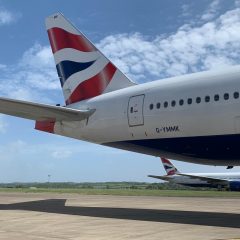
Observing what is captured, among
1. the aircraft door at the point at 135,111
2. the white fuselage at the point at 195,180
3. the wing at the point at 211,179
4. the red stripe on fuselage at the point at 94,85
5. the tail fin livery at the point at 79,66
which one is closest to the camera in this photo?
the aircraft door at the point at 135,111

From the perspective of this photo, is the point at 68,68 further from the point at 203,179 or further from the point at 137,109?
the point at 203,179

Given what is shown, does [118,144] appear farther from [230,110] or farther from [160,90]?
[230,110]

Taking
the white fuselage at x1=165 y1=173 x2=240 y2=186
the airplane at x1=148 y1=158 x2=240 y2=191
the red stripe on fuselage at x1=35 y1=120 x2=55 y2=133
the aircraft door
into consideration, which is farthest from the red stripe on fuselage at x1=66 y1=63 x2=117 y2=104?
the white fuselage at x1=165 y1=173 x2=240 y2=186

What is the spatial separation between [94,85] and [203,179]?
67062mm

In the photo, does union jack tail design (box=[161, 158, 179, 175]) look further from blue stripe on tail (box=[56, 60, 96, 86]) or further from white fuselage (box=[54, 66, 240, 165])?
white fuselage (box=[54, 66, 240, 165])

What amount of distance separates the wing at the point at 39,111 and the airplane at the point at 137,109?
0.14 ft

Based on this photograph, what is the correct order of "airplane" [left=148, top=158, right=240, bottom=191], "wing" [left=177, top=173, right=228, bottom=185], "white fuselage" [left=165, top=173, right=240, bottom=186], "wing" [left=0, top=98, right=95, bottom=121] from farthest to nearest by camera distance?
"white fuselage" [left=165, top=173, right=240, bottom=186] → "wing" [left=177, top=173, right=228, bottom=185] → "airplane" [left=148, top=158, right=240, bottom=191] → "wing" [left=0, top=98, right=95, bottom=121]

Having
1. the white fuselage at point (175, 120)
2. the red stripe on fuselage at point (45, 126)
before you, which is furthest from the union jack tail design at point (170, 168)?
the white fuselage at point (175, 120)

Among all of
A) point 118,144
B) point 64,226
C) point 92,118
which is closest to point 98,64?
point 92,118

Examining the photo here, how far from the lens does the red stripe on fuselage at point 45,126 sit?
72.5ft

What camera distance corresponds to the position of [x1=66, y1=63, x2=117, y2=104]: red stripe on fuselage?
2292cm

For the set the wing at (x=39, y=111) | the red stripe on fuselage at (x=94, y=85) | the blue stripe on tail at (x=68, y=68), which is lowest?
the wing at (x=39, y=111)

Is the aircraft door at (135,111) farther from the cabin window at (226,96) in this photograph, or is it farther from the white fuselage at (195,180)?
the white fuselage at (195,180)

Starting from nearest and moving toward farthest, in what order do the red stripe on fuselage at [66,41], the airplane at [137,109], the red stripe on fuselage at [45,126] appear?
the airplane at [137,109] < the red stripe on fuselage at [45,126] < the red stripe on fuselage at [66,41]
